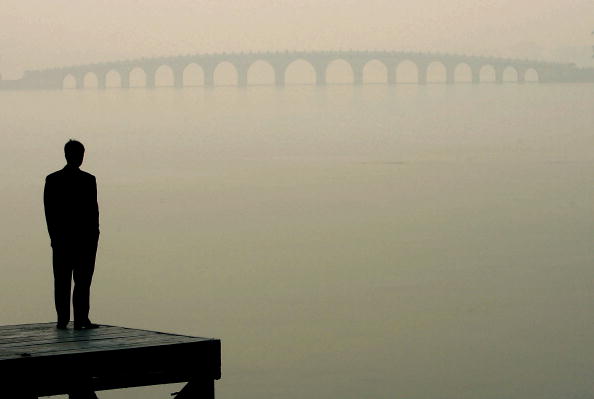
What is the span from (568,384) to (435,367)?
134cm

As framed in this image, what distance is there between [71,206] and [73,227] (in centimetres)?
13

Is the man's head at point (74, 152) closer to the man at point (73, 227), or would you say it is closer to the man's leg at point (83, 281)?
the man at point (73, 227)

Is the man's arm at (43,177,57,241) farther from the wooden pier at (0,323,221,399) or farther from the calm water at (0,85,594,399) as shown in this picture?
the calm water at (0,85,594,399)

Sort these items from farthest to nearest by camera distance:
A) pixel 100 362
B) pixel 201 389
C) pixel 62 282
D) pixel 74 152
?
1. pixel 62 282
2. pixel 74 152
3. pixel 201 389
4. pixel 100 362

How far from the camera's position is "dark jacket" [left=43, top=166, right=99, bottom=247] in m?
7.86

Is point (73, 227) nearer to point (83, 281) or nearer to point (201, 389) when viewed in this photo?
point (83, 281)

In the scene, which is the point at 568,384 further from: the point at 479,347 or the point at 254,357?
the point at 254,357

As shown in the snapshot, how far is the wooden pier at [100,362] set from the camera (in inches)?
269

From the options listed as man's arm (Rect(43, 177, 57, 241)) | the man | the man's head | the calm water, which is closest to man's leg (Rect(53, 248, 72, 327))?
the man

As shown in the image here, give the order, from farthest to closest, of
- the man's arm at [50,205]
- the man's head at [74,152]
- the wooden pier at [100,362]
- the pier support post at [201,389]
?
1. the man's arm at [50,205]
2. the man's head at [74,152]
3. the pier support post at [201,389]
4. the wooden pier at [100,362]

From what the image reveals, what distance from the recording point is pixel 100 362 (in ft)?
23.1

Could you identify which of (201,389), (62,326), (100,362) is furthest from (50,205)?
(201,389)

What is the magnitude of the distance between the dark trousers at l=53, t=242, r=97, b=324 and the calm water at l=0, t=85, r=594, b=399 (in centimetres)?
340

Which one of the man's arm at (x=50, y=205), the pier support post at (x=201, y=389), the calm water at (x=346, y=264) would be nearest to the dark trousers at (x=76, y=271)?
the man's arm at (x=50, y=205)
